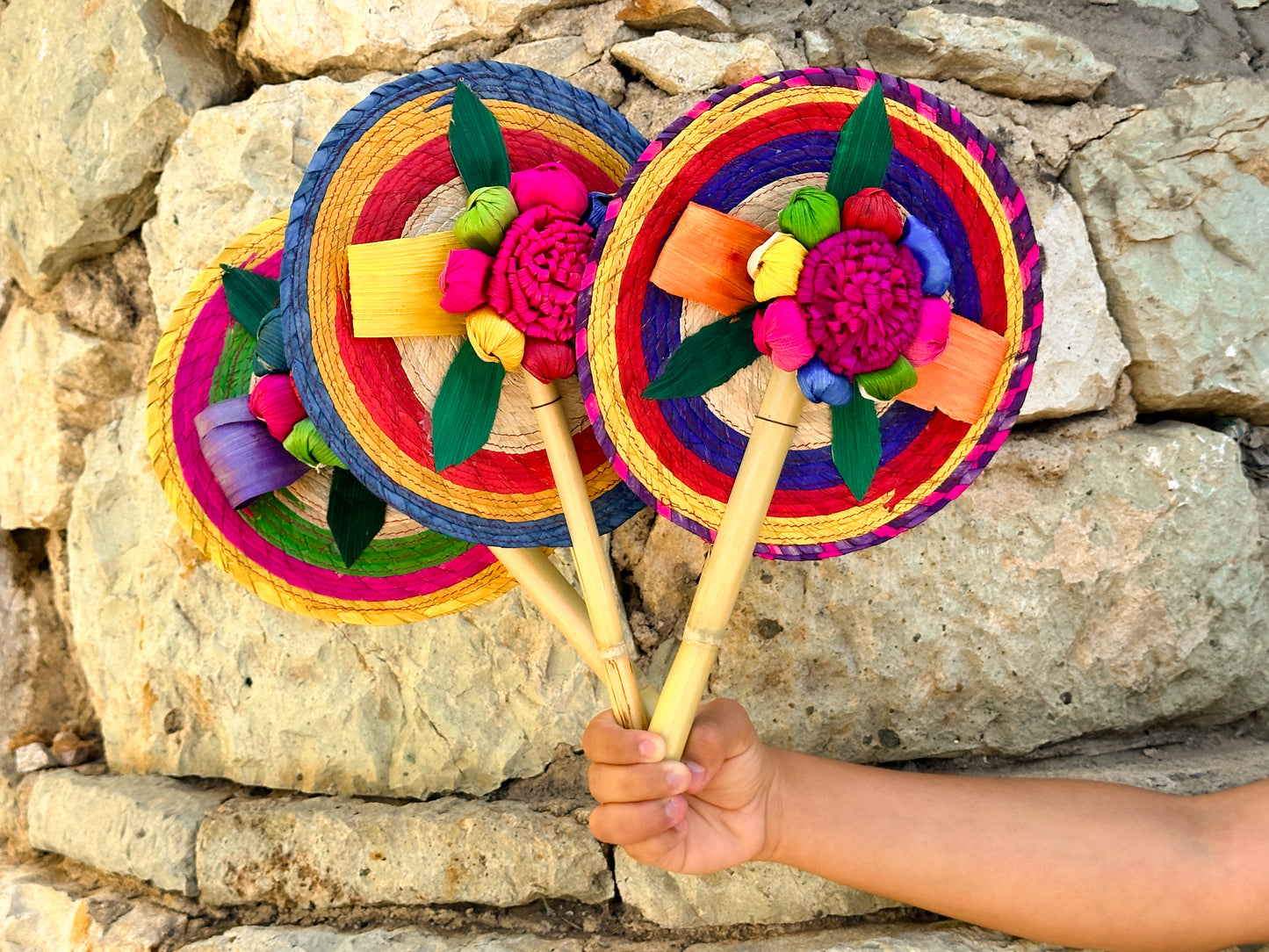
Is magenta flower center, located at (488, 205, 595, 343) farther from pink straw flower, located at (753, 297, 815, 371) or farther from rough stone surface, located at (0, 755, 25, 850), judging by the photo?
rough stone surface, located at (0, 755, 25, 850)

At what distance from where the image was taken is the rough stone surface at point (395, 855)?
1.18 metres

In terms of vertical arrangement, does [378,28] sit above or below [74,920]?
above

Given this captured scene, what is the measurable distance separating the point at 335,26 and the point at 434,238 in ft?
2.19

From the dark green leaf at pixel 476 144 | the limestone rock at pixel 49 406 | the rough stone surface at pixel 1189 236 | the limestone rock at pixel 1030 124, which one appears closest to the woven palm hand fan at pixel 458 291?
the dark green leaf at pixel 476 144

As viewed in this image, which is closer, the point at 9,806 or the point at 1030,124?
the point at 1030,124

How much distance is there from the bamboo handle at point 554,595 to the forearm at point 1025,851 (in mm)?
252

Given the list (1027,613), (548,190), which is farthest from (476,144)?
(1027,613)

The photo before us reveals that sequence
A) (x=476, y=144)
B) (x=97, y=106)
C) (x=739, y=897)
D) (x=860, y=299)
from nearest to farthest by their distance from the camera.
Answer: (x=860, y=299) < (x=476, y=144) < (x=739, y=897) < (x=97, y=106)

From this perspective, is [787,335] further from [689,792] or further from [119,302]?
[119,302]

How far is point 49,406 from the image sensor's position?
1486 mm

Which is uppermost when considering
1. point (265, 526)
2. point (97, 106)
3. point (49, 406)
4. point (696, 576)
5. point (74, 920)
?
point (97, 106)

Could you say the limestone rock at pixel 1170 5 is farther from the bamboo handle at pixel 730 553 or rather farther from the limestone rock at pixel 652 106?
the bamboo handle at pixel 730 553

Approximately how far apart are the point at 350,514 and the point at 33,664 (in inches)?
39.1

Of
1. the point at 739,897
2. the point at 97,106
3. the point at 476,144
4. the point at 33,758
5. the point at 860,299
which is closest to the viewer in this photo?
the point at 860,299
